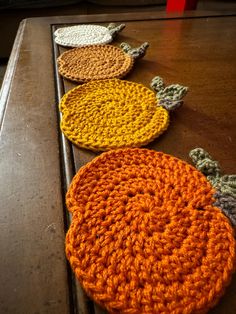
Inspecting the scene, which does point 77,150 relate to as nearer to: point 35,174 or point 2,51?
point 35,174

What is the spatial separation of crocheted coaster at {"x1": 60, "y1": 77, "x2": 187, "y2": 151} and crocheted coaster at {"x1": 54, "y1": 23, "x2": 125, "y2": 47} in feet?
0.66

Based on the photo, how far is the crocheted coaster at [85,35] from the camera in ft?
2.12

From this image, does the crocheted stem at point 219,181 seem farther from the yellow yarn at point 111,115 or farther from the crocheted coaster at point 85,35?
the crocheted coaster at point 85,35

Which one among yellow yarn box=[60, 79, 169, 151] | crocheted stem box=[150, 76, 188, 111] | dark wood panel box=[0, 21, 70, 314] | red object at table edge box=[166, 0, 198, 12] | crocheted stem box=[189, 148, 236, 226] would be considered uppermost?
red object at table edge box=[166, 0, 198, 12]

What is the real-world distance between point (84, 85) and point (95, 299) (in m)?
0.35

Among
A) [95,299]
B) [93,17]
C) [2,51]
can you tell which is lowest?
[2,51]

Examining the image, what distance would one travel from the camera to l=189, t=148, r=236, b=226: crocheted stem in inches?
11.8

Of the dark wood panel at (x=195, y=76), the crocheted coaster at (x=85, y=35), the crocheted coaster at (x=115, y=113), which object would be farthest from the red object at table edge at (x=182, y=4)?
the crocheted coaster at (x=115, y=113)

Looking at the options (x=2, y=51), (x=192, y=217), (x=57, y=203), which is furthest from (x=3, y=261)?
(x=2, y=51)

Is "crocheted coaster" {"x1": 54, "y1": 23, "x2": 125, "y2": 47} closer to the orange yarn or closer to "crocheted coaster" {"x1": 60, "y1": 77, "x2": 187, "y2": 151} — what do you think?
the orange yarn

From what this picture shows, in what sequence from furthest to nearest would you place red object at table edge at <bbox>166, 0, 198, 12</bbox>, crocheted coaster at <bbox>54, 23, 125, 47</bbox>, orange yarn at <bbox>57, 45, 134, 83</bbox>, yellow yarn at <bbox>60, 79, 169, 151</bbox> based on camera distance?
red object at table edge at <bbox>166, 0, 198, 12</bbox> → crocheted coaster at <bbox>54, 23, 125, 47</bbox> → orange yarn at <bbox>57, 45, 134, 83</bbox> → yellow yarn at <bbox>60, 79, 169, 151</bbox>

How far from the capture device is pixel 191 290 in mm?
241

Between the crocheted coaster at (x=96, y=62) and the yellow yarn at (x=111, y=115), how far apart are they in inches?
1.2

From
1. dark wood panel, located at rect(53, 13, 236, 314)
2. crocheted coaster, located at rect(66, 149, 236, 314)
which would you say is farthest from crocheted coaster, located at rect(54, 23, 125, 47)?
crocheted coaster, located at rect(66, 149, 236, 314)
